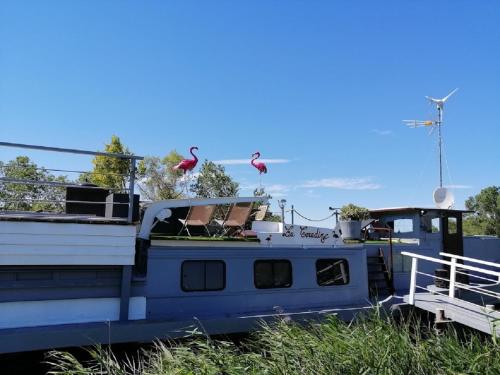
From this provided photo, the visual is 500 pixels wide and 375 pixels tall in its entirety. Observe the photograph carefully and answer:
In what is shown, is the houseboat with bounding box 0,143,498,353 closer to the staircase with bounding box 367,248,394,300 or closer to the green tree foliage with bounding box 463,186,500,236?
the staircase with bounding box 367,248,394,300

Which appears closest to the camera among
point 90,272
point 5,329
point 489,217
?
point 5,329

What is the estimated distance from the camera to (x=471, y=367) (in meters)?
4.50

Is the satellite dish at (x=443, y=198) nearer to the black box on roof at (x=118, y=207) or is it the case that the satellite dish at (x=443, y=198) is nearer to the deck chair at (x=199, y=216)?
the deck chair at (x=199, y=216)

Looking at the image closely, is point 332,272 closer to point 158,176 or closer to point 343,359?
point 343,359

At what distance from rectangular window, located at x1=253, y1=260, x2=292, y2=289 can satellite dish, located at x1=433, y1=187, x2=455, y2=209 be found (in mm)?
5131

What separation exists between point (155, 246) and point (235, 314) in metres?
1.70

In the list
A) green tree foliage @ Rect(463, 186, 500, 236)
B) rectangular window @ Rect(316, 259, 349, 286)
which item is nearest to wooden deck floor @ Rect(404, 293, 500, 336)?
rectangular window @ Rect(316, 259, 349, 286)

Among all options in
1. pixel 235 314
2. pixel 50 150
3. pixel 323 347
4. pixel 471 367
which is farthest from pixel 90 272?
pixel 471 367

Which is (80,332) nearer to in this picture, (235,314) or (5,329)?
(5,329)

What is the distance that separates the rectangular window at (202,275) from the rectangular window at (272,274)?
637mm

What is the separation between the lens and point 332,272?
9117mm

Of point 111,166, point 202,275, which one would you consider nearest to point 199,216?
point 202,275

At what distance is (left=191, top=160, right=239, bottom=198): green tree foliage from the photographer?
27.7 meters

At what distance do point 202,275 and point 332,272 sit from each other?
2.67m
